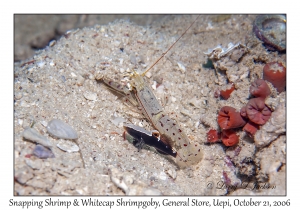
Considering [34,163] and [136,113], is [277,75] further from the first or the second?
[34,163]

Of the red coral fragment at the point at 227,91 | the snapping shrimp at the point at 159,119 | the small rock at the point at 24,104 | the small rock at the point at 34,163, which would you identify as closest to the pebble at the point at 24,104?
the small rock at the point at 24,104

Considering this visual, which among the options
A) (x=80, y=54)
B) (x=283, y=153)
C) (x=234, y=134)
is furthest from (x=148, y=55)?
(x=283, y=153)

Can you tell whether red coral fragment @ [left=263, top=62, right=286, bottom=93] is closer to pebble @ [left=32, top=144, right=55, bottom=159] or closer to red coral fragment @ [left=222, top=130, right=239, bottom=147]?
red coral fragment @ [left=222, top=130, right=239, bottom=147]

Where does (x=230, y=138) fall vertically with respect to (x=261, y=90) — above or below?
below

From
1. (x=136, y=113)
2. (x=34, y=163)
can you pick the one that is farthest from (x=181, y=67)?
(x=34, y=163)

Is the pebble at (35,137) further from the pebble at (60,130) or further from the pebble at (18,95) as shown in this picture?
the pebble at (18,95)

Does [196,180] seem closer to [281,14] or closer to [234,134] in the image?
[234,134]

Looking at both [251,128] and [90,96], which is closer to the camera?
[251,128]
